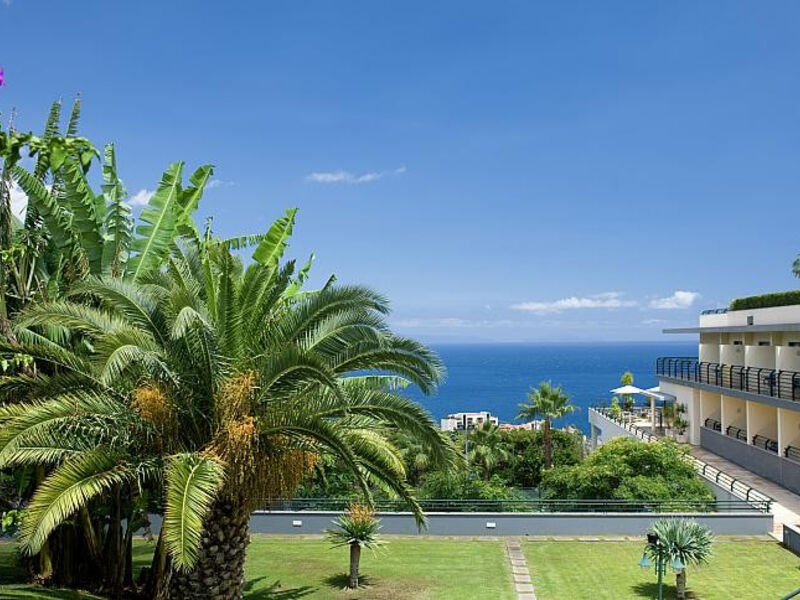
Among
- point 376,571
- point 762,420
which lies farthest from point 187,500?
point 762,420

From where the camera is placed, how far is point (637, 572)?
16.3m

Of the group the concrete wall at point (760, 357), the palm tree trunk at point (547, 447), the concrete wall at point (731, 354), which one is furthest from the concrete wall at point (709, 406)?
the palm tree trunk at point (547, 447)

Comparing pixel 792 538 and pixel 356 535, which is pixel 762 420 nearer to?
pixel 792 538

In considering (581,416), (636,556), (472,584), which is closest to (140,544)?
(472,584)

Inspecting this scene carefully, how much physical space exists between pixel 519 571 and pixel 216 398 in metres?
9.56

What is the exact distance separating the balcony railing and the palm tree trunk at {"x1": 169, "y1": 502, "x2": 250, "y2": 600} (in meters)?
20.4

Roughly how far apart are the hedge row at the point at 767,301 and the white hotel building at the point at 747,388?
0.37 meters

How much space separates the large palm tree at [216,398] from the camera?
392 inches

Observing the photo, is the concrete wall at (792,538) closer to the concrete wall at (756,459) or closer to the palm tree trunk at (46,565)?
the concrete wall at (756,459)

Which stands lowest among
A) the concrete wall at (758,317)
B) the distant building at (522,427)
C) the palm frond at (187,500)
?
the distant building at (522,427)

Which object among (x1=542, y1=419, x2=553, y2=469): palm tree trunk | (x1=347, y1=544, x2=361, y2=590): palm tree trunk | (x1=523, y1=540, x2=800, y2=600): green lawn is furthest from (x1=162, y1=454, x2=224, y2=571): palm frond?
(x1=542, y1=419, x2=553, y2=469): palm tree trunk

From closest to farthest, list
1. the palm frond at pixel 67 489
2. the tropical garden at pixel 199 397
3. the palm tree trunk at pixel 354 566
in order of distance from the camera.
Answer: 1. the palm frond at pixel 67 489
2. the tropical garden at pixel 199 397
3. the palm tree trunk at pixel 354 566

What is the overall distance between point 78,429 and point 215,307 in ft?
8.59

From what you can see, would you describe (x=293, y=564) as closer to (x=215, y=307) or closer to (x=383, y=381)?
(x=383, y=381)
